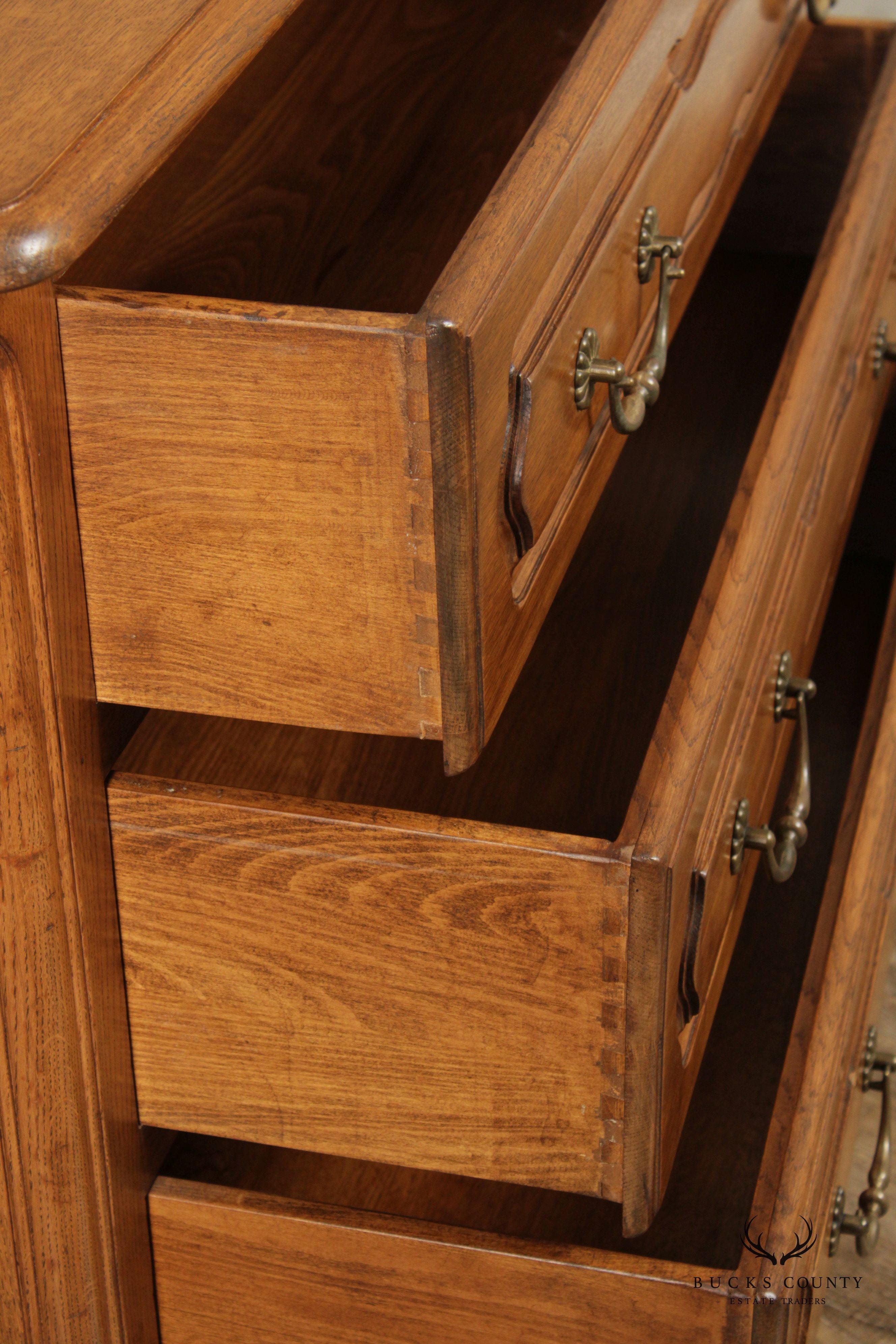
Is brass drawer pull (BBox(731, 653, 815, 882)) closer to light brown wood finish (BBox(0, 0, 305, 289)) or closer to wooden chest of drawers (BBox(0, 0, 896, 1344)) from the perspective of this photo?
wooden chest of drawers (BBox(0, 0, 896, 1344))

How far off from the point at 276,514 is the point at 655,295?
13.8 inches

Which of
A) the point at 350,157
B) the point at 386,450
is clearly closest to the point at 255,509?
the point at 386,450

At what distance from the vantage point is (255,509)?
0.55 meters

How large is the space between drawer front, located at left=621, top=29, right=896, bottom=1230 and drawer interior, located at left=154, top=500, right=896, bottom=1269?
0.12 meters

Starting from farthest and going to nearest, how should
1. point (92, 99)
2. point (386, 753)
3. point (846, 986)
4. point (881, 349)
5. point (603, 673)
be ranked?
point (881, 349) → point (603, 673) → point (386, 753) → point (846, 986) → point (92, 99)

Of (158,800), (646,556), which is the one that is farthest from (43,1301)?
(646,556)

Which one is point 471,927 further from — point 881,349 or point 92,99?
point 881,349

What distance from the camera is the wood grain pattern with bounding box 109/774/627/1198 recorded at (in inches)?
24.8

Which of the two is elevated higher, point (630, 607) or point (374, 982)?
point (630, 607)

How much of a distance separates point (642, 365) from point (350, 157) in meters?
0.52

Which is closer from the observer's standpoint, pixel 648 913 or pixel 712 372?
pixel 648 913

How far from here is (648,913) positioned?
2.02 feet

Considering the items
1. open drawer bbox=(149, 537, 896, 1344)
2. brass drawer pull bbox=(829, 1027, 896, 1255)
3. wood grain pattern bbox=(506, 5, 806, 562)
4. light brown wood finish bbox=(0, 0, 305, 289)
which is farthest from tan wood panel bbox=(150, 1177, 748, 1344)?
light brown wood finish bbox=(0, 0, 305, 289)

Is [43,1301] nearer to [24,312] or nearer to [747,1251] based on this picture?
[747,1251]
